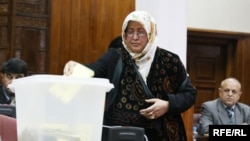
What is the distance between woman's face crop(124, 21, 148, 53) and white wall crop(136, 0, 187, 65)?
7.10ft

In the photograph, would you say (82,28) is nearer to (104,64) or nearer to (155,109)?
(104,64)

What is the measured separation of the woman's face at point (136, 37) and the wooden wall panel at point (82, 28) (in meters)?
3.69

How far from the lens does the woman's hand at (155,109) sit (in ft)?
6.86

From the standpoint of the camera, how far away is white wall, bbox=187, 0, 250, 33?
254 inches

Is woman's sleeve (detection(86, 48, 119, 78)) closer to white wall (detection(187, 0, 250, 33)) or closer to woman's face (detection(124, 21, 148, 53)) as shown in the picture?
woman's face (detection(124, 21, 148, 53))

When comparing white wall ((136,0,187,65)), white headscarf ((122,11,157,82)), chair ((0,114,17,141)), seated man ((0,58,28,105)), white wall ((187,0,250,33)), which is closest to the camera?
chair ((0,114,17,141))

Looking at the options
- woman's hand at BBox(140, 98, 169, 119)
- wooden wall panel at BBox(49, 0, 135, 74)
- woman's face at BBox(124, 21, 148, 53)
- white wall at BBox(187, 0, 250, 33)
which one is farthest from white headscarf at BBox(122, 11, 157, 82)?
white wall at BBox(187, 0, 250, 33)

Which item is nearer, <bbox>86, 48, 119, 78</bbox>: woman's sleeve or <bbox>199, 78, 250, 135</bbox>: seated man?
<bbox>86, 48, 119, 78</bbox>: woman's sleeve

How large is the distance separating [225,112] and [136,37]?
270cm

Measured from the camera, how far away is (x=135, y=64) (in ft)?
7.26

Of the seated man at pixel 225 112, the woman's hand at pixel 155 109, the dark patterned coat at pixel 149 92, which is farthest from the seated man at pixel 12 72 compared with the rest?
the seated man at pixel 225 112

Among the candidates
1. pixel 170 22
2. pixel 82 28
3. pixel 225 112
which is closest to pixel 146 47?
pixel 170 22

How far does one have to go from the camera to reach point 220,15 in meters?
6.58

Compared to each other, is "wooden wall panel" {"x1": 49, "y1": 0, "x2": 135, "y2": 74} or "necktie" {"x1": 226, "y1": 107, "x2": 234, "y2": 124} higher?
"wooden wall panel" {"x1": 49, "y1": 0, "x2": 135, "y2": 74}
